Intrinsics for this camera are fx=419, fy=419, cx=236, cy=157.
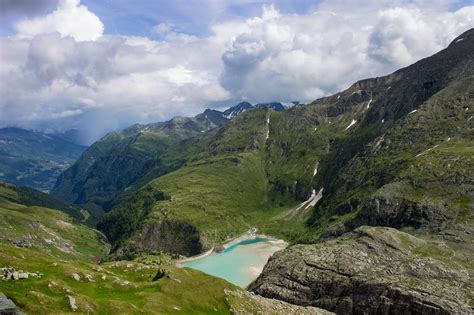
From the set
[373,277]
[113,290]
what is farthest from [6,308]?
[373,277]

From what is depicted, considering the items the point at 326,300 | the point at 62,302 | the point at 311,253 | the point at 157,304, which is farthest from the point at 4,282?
the point at 311,253

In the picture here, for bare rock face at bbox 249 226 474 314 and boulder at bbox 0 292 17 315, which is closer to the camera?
boulder at bbox 0 292 17 315

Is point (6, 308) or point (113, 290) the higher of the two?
point (6, 308)

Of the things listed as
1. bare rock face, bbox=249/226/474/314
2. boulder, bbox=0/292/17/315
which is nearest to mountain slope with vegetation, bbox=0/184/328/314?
boulder, bbox=0/292/17/315

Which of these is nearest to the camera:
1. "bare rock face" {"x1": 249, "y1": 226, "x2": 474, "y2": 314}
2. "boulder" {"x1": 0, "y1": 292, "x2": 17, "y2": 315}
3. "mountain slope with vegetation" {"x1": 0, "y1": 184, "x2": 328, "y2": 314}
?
"boulder" {"x1": 0, "y1": 292, "x2": 17, "y2": 315}

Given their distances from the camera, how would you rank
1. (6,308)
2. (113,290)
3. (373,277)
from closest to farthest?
(6,308) < (113,290) < (373,277)

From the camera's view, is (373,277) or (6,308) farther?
(373,277)

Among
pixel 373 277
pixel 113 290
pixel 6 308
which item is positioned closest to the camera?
pixel 6 308

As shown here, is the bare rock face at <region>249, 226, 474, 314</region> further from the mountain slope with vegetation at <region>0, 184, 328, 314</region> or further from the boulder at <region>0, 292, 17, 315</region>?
the boulder at <region>0, 292, 17, 315</region>

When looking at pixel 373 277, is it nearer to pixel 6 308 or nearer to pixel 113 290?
pixel 113 290

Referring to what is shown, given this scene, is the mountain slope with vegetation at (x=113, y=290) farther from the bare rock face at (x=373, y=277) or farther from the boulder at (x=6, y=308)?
the bare rock face at (x=373, y=277)
